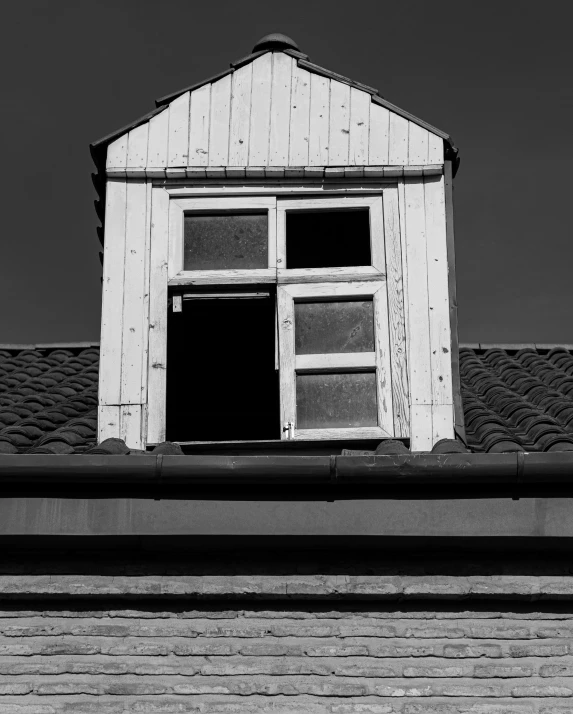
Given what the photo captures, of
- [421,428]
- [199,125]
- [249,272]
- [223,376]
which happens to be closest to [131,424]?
[249,272]

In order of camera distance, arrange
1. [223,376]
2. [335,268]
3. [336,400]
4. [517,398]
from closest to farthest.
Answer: [336,400]
[335,268]
[517,398]
[223,376]

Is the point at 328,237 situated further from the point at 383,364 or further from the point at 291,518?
the point at 291,518

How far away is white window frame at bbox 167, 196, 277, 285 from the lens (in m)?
6.02

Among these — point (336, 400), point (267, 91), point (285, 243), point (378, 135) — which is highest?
point (267, 91)

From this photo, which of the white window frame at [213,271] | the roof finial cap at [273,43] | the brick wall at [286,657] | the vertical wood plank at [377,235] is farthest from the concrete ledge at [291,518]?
the roof finial cap at [273,43]

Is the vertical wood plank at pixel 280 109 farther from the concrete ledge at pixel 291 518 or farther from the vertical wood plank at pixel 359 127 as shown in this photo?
the concrete ledge at pixel 291 518

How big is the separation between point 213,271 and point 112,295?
583 millimetres

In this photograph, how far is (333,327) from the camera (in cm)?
593

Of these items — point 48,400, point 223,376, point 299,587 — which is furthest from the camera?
point 223,376

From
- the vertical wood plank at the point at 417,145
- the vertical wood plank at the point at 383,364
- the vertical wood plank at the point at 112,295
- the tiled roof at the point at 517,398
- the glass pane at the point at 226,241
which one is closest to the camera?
the tiled roof at the point at 517,398

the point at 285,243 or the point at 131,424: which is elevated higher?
the point at 285,243

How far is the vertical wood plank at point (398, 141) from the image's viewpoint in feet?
20.6

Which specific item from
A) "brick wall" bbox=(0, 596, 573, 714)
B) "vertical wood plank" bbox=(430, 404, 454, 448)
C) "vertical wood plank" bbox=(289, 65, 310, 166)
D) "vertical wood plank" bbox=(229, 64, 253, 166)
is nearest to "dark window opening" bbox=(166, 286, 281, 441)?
"vertical wood plank" bbox=(229, 64, 253, 166)

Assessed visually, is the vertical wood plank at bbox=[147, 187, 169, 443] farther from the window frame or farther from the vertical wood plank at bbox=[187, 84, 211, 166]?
the vertical wood plank at bbox=[187, 84, 211, 166]
